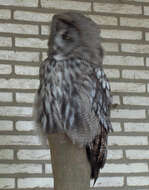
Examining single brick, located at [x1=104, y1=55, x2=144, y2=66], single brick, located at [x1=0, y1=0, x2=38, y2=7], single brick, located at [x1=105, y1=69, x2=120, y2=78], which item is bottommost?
single brick, located at [x1=105, y1=69, x2=120, y2=78]

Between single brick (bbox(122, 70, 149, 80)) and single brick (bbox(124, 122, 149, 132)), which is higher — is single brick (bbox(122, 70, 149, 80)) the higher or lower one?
the higher one

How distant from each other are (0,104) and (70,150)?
3.53 ft

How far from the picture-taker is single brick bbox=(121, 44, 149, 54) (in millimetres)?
2512

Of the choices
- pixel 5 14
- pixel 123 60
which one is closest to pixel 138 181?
pixel 123 60

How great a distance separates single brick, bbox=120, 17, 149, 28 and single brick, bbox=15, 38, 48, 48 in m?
0.54

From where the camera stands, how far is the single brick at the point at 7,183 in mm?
2244

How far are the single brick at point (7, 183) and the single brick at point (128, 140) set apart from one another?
0.63 meters

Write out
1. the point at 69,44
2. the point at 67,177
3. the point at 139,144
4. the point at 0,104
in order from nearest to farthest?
the point at 67,177, the point at 69,44, the point at 0,104, the point at 139,144

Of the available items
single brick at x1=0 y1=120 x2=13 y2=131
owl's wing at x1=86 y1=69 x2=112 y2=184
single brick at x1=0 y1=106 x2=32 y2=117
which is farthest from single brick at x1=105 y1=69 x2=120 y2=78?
owl's wing at x1=86 y1=69 x2=112 y2=184

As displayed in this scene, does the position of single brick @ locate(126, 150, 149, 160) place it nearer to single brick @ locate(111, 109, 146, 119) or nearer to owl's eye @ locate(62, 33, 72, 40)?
single brick @ locate(111, 109, 146, 119)

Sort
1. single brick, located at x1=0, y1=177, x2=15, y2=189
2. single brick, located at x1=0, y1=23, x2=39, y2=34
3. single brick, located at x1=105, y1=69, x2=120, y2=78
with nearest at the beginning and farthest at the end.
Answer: single brick, located at x1=0, y1=177, x2=15, y2=189
single brick, located at x1=0, y1=23, x2=39, y2=34
single brick, located at x1=105, y1=69, x2=120, y2=78

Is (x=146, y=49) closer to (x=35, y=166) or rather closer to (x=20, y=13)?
(x=20, y=13)

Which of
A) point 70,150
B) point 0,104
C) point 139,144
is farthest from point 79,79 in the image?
point 139,144

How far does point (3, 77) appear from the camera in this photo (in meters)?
2.31
